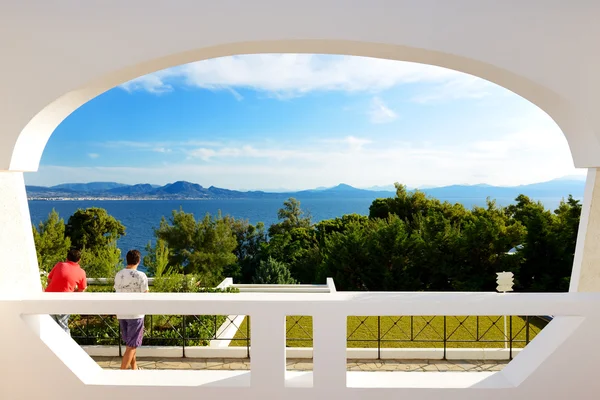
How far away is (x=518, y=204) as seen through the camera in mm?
20922

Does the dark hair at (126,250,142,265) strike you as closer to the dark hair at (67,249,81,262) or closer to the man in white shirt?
the man in white shirt

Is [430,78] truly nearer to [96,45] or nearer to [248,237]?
[248,237]

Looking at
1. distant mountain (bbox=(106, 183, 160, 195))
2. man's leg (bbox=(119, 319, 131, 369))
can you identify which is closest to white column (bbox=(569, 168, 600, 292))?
man's leg (bbox=(119, 319, 131, 369))

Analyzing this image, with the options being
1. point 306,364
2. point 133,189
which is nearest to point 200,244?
point 306,364

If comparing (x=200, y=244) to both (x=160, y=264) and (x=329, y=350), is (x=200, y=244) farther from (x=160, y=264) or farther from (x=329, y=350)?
(x=329, y=350)

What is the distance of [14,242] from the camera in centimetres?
256

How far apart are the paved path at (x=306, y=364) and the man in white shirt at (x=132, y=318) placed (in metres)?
0.83

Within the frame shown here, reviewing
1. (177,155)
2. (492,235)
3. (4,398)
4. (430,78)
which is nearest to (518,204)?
(492,235)

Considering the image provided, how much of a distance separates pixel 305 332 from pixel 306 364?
1371 millimetres

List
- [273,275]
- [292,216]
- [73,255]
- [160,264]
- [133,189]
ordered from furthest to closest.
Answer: [133,189]
[292,216]
[273,275]
[160,264]
[73,255]

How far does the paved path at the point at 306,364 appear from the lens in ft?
13.5

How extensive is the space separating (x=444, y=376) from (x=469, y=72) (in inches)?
68.0

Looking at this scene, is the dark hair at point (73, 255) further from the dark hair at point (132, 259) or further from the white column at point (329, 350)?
the white column at point (329, 350)

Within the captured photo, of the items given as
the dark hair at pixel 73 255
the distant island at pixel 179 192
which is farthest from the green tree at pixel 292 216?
the dark hair at pixel 73 255
